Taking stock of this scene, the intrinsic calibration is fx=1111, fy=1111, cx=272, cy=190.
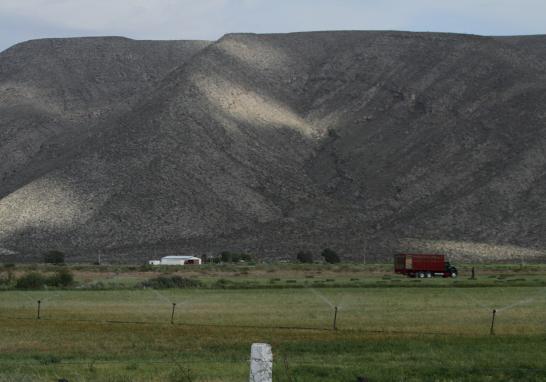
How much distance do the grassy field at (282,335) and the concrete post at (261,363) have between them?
16.7 feet

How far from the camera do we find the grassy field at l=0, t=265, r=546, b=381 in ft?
72.6

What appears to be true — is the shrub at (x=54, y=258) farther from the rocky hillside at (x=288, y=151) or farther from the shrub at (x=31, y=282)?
the shrub at (x=31, y=282)

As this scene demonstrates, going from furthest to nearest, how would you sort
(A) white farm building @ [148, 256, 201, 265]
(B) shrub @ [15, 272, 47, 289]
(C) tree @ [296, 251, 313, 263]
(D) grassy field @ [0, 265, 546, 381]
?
(C) tree @ [296, 251, 313, 263]
(A) white farm building @ [148, 256, 201, 265]
(B) shrub @ [15, 272, 47, 289]
(D) grassy field @ [0, 265, 546, 381]

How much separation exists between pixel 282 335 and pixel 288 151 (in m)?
108

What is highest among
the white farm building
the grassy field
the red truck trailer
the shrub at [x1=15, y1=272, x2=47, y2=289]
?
the white farm building

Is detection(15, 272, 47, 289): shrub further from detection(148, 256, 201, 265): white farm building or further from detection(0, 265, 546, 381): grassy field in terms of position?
detection(148, 256, 201, 265): white farm building

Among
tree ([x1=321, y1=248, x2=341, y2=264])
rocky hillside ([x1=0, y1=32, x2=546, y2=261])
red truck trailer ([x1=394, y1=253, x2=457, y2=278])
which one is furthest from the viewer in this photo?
rocky hillside ([x1=0, y1=32, x2=546, y2=261])

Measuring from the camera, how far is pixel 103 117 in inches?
5827

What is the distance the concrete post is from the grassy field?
509 cm

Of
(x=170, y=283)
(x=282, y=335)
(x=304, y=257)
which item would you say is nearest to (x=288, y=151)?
(x=304, y=257)

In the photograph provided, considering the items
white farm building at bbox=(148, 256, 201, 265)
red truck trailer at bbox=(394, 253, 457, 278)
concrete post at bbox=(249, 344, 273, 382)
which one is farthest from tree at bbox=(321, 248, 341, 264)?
concrete post at bbox=(249, 344, 273, 382)

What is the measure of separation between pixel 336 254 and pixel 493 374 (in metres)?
84.2

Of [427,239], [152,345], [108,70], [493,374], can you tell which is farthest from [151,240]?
[493,374]

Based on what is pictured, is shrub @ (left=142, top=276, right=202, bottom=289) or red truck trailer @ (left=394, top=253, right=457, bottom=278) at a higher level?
red truck trailer @ (left=394, top=253, right=457, bottom=278)
